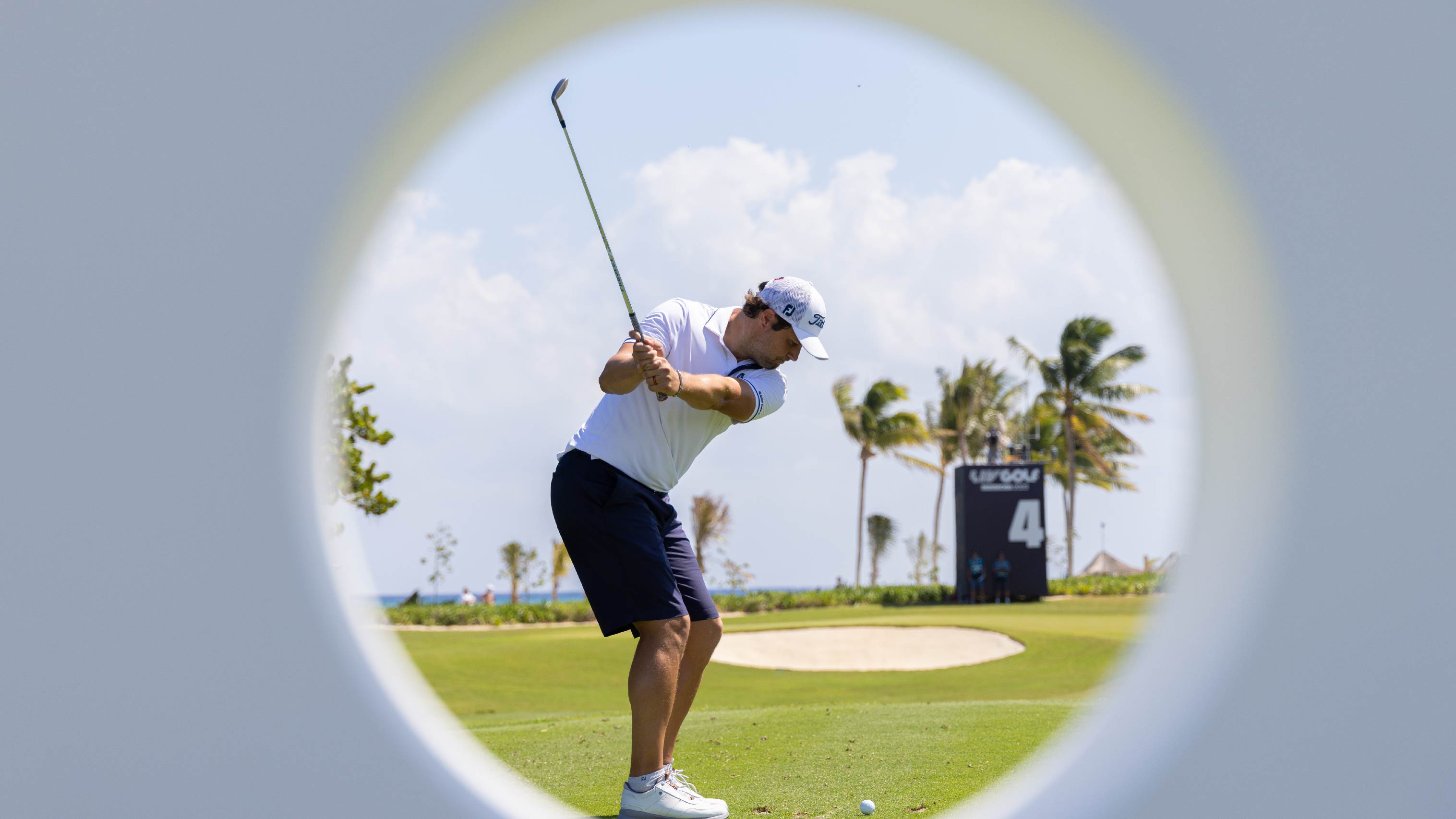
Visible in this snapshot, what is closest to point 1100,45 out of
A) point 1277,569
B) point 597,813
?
point 1277,569

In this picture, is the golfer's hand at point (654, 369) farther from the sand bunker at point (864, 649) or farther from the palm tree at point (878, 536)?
the palm tree at point (878, 536)

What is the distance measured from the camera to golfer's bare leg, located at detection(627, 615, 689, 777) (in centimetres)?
309

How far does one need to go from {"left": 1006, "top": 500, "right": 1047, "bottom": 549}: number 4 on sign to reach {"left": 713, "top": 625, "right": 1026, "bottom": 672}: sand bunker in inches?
238

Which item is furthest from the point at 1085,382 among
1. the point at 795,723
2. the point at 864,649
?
the point at 795,723

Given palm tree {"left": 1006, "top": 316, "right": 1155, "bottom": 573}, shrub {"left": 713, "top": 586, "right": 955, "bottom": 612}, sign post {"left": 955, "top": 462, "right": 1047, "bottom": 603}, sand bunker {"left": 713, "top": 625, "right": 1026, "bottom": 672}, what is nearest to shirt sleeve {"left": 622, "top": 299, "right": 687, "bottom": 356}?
sand bunker {"left": 713, "top": 625, "right": 1026, "bottom": 672}

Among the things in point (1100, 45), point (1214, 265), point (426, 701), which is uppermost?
point (1100, 45)

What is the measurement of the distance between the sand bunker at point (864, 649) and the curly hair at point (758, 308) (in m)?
11.2

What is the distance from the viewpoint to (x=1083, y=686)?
1160cm

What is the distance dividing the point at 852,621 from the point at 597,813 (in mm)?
15395

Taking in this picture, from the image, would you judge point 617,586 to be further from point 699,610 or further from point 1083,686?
point 1083,686

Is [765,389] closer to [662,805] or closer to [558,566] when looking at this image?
[662,805]

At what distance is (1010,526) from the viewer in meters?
21.6

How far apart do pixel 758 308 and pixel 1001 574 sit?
19.5 m

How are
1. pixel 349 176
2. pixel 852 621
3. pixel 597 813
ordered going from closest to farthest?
1. pixel 349 176
2. pixel 597 813
3. pixel 852 621
